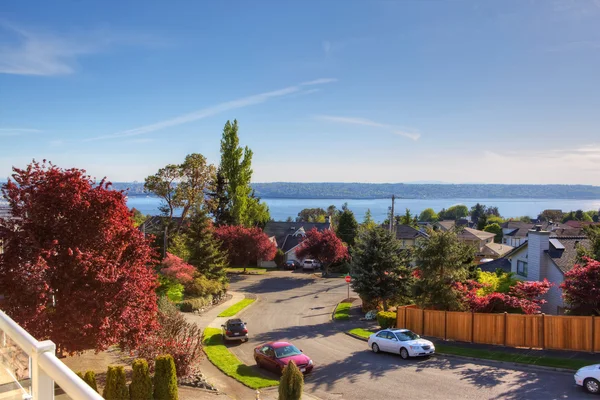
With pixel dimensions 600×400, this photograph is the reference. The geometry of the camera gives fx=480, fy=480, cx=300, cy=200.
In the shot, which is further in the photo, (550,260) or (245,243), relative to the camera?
(245,243)

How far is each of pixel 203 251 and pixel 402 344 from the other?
2419cm

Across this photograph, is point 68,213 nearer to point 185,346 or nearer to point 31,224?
point 31,224

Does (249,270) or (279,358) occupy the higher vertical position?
(279,358)

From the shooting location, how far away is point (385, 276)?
1410 inches

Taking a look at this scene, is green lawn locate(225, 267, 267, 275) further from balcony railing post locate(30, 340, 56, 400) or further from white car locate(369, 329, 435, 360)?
balcony railing post locate(30, 340, 56, 400)

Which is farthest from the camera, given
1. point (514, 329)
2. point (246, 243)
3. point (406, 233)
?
point (406, 233)

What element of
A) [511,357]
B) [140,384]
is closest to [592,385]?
[511,357]

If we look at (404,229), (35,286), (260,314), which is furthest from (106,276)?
(404,229)

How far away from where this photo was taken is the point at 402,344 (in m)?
24.3

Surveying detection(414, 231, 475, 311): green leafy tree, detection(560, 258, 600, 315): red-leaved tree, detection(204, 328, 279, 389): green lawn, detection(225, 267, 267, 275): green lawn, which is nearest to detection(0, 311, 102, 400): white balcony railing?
detection(204, 328, 279, 389): green lawn

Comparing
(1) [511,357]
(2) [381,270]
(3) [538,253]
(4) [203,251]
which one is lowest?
(1) [511,357]

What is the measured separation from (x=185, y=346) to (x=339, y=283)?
Answer: 120ft

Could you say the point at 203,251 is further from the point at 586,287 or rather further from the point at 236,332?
the point at 586,287

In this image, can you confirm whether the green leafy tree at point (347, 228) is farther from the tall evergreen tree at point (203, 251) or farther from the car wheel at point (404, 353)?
the car wheel at point (404, 353)
